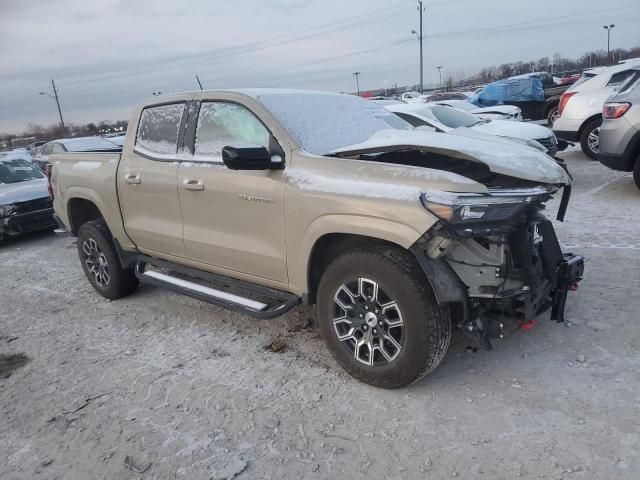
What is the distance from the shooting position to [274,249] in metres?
3.61

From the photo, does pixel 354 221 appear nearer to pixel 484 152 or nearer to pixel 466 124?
pixel 484 152

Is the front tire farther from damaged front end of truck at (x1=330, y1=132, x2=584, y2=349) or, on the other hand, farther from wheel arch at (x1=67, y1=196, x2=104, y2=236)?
wheel arch at (x1=67, y1=196, x2=104, y2=236)

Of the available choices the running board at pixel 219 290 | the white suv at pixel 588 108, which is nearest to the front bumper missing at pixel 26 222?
the running board at pixel 219 290

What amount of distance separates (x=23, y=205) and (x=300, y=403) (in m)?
7.59

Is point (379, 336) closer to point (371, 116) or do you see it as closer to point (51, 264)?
point (371, 116)

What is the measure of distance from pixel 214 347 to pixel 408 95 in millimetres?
38055

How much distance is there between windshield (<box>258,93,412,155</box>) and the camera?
3664 millimetres

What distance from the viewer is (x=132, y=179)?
462 centimetres

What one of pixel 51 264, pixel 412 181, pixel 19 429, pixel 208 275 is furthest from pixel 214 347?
pixel 51 264

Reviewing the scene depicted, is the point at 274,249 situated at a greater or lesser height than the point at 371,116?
lesser

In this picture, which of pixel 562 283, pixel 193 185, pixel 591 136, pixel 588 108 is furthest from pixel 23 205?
pixel 591 136

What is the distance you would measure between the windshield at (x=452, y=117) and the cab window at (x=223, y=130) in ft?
18.9

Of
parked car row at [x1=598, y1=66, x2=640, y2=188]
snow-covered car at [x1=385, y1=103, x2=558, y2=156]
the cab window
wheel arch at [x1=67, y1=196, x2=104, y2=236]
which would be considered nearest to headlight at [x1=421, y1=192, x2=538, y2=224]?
the cab window

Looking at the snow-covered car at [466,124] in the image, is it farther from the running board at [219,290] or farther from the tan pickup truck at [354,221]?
the running board at [219,290]
